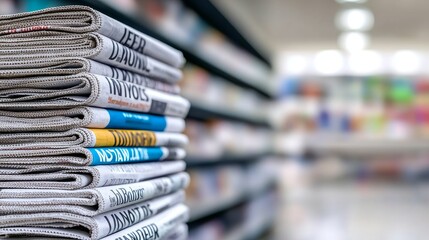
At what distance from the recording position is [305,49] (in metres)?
9.91

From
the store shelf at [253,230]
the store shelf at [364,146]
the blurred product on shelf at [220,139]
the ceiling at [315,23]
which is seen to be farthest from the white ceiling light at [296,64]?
the store shelf at [253,230]

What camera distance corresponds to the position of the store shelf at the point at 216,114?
3.85 meters

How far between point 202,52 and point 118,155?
308cm

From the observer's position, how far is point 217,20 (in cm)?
454

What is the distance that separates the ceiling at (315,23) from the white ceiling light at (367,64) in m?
0.15

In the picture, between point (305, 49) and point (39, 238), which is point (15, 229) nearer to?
point (39, 238)

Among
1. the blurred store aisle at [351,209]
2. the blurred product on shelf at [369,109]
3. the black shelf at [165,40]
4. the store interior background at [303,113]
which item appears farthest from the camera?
the blurred product on shelf at [369,109]

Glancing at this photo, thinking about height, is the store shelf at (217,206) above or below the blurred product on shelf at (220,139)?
below

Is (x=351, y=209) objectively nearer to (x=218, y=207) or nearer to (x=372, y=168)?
(x=218, y=207)

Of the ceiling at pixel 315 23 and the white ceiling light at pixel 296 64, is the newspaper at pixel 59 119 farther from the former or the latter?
the white ceiling light at pixel 296 64

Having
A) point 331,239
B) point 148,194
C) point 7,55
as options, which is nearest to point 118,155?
point 148,194

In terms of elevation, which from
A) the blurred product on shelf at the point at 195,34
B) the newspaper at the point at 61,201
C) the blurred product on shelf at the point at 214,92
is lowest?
the newspaper at the point at 61,201

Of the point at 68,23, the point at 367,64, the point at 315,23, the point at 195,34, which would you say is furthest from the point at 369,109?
the point at 68,23

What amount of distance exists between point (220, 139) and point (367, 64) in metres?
5.77
